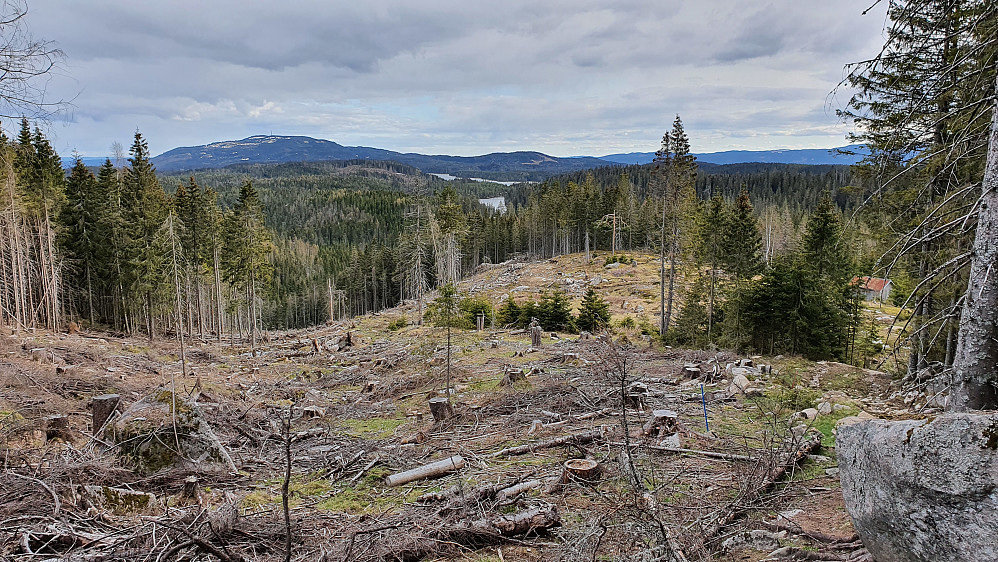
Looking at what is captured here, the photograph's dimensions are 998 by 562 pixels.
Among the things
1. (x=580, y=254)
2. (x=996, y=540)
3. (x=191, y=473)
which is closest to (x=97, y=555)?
(x=191, y=473)

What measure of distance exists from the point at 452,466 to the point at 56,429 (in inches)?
287

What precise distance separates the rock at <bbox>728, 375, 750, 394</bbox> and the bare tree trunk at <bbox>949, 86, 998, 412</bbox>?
706cm

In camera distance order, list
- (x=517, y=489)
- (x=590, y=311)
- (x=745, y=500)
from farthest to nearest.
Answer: (x=590, y=311), (x=517, y=489), (x=745, y=500)

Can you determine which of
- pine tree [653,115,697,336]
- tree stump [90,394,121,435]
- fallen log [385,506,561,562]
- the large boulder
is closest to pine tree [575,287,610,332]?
pine tree [653,115,697,336]

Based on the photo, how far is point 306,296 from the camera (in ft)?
270

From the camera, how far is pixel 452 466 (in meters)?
7.63

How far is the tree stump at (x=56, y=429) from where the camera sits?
8.56m

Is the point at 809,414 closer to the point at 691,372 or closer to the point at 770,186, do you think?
the point at 691,372

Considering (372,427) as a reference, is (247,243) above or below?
above

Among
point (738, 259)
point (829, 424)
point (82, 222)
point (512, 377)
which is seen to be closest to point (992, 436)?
point (829, 424)

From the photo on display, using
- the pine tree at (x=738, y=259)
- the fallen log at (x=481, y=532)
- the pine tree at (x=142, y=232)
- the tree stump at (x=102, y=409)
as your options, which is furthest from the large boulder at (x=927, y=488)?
the pine tree at (x=142, y=232)

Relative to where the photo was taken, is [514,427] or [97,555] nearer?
[97,555]

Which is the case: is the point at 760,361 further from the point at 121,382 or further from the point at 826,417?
the point at 121,382

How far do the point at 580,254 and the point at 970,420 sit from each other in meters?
68.5
